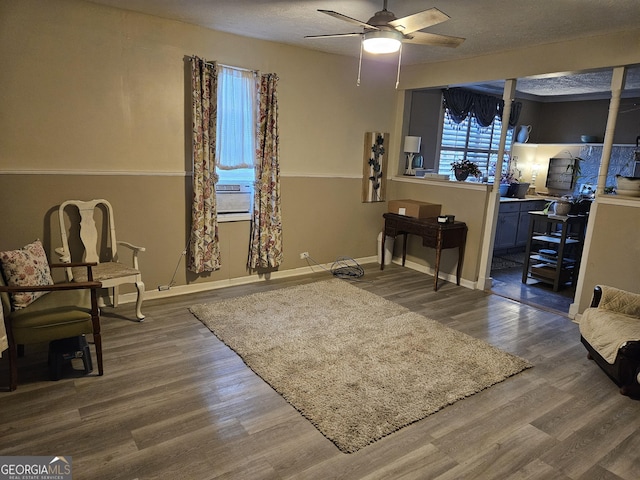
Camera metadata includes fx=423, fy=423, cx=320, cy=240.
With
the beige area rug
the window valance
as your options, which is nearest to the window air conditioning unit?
the beige area rug

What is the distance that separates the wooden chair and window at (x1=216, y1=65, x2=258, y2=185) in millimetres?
2043

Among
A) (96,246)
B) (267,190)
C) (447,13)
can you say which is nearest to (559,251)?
(447,13)

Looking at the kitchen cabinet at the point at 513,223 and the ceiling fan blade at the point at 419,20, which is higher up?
the ceiling fan blade at the point at 419,20

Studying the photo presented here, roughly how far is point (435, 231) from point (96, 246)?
339 cm

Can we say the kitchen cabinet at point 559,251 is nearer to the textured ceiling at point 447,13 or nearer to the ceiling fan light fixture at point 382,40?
the textured ceiling at point 447,13

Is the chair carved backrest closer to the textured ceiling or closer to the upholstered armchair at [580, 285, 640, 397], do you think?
the textured ceiling

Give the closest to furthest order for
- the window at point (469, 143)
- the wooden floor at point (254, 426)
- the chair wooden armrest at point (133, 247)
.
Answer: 1. the wooden floor at point (254, 426)
2. the chair wooden armrest at point (133, 247)
3. the window at point (469, 143)

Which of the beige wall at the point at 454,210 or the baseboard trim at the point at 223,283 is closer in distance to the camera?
the baseboard trim at the point at 223,283

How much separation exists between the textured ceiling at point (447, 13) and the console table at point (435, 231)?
6.04 feet

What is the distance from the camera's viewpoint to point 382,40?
2.72 metres

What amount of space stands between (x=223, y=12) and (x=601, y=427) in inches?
156

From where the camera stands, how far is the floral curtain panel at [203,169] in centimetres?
390

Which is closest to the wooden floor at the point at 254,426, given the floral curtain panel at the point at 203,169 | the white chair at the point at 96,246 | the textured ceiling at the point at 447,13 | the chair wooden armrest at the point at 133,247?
the white chair at the point at 96,246

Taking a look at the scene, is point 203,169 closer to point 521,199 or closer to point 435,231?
point 435,231
